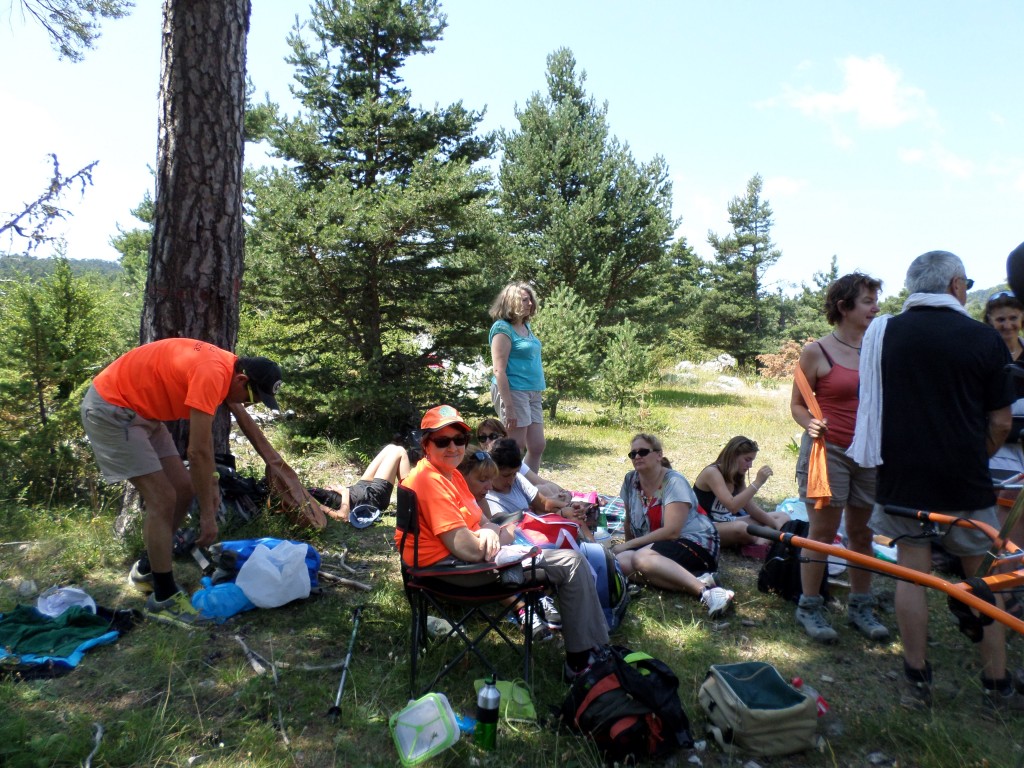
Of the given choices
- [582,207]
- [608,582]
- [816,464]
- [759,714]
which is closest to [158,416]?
[608,582]

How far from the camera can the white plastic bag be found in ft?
12.5

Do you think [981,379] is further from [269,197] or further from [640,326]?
[640,326]

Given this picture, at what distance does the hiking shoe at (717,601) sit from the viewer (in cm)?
398

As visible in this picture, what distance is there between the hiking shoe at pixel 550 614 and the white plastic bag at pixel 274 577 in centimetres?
138

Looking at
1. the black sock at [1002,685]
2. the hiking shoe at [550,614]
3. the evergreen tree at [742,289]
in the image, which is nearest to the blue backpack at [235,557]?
the hiking shoe at [550,614]

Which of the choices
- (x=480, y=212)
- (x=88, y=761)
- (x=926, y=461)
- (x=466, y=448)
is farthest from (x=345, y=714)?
(x=480, y=212)

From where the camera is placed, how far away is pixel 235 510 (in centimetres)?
473

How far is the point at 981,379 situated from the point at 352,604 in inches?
136

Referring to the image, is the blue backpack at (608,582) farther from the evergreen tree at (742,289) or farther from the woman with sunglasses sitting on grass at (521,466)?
the evergreen tree at (742,289)

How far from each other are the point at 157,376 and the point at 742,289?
29933 mm

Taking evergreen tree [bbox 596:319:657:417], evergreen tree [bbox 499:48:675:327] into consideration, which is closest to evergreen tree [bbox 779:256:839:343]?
evergreen tree [bbox 499:48:675:327]

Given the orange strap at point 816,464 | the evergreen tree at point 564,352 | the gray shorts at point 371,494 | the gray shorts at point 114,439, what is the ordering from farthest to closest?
1. the evergreen tree at point 564,352
2. the gray shorts at point 371,494
3. the gray shorts at point 114,439
4. the orange strap at point 816,464

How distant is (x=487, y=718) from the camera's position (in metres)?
2.63

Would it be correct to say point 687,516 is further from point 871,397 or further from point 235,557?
point 235,557
